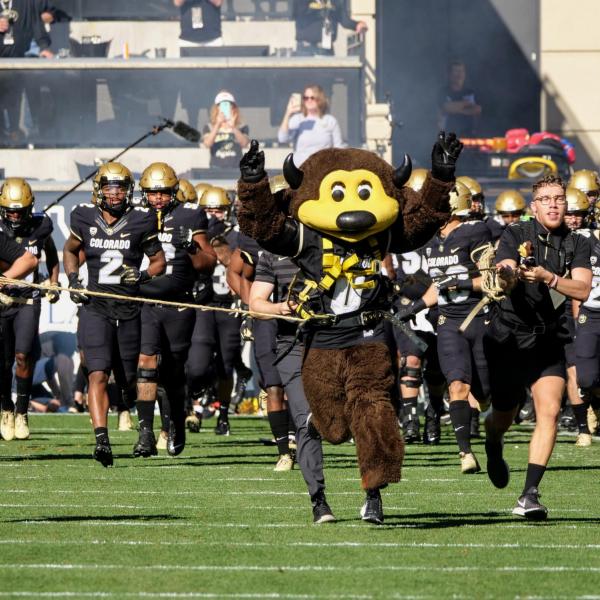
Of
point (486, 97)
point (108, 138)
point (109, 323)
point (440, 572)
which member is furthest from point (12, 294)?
point (486, 97)

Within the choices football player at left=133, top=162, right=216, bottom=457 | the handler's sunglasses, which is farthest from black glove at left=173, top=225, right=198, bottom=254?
the handler's sunglasses

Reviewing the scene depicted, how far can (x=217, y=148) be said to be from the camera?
23625 millimetres

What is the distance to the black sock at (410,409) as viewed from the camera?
49.4 ft

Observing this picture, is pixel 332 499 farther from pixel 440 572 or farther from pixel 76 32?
pixel 76 32

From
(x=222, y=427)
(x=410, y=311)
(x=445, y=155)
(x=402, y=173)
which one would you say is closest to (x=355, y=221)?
(x=402, y=173)

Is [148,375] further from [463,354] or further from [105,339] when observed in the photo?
[463,354]

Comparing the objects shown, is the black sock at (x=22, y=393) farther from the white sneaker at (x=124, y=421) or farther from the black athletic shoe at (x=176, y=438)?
the black athletic shoe at (x=176, y=438)

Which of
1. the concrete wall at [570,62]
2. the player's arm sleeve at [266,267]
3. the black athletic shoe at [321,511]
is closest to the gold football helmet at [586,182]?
the player's arm sleeve at [266,267]

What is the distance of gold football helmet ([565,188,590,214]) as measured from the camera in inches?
584

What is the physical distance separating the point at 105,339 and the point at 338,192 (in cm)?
366

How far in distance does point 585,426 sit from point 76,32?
45.1ft

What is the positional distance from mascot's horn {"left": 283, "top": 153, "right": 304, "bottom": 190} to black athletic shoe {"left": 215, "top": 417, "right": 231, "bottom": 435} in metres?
7.17

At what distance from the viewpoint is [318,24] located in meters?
25.8

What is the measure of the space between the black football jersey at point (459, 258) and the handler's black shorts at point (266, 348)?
4.58 ft
